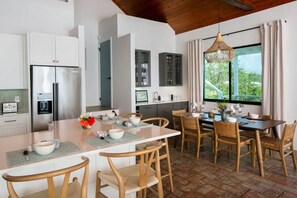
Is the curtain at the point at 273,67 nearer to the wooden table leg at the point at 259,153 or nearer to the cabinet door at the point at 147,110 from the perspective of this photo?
the wooden table leg at the point at 259,153

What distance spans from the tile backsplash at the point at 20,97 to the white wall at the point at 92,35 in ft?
5.35

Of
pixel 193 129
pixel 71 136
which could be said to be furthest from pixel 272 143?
pixel 71 136

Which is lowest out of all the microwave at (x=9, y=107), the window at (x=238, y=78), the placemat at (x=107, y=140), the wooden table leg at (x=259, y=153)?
the wooden table leg at (x=259, y=153)

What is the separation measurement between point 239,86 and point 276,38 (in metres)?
1.34

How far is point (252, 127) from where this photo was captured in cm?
318

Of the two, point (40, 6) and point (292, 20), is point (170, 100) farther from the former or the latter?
point (40, 6)

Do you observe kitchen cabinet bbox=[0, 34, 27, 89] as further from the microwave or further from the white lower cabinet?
the white lower cabinet

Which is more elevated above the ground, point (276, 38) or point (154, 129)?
point (276, 38)

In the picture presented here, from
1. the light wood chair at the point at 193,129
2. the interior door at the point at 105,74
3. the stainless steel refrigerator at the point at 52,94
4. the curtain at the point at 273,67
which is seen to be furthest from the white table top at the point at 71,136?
the curtain at the point at 273,67

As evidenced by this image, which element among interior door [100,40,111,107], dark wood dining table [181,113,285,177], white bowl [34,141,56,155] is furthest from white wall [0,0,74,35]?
dark wood dining table [181,113,285,177]

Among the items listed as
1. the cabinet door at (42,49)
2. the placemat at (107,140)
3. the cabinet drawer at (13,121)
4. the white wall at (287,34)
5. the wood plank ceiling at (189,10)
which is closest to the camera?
the placemat at (107,140)

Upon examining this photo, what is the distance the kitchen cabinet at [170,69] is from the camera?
5.88 m

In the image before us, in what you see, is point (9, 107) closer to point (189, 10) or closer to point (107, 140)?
point (107, 140)

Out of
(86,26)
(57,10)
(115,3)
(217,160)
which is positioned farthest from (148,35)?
(217,160)
